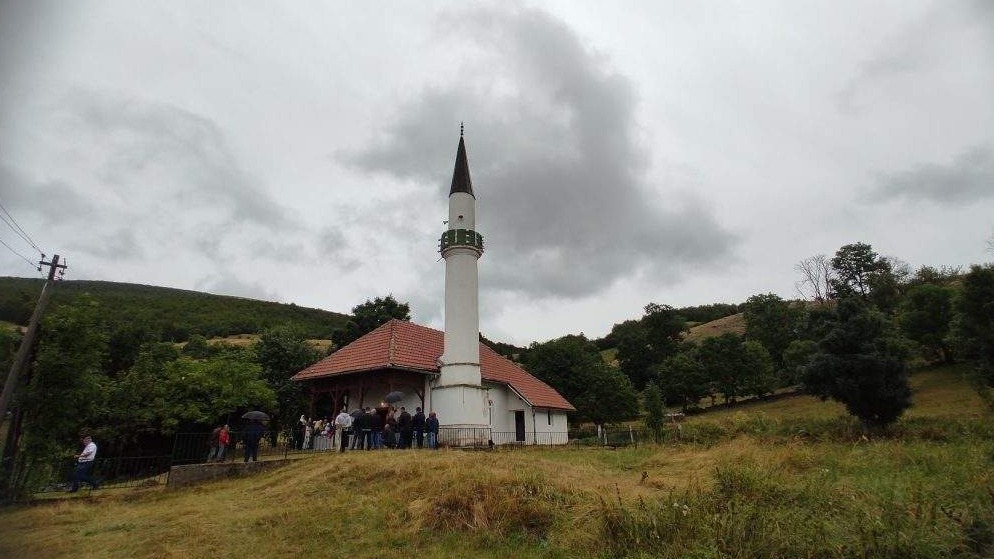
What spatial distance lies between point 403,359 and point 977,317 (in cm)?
3562

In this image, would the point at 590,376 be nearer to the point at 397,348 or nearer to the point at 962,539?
the point at 397,348

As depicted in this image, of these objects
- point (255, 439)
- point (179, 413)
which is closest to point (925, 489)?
point (255, 439)

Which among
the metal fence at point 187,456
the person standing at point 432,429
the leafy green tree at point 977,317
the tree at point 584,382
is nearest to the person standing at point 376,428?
the person standing at point 432,429

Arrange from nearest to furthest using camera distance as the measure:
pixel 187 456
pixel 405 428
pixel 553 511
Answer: pixel 553 511 < pixel 405 428 < pixel 187 456

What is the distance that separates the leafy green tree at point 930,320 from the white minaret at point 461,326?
133ft

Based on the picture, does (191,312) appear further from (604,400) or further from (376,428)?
(376,428)

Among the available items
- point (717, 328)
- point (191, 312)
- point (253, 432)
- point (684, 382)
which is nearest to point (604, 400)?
point (684, 382)

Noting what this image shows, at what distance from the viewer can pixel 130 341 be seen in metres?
35.3

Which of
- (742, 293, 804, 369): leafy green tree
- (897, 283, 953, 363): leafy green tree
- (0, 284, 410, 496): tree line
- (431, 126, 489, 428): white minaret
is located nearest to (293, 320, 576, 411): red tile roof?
(431, 126, 489, 428): white minaret

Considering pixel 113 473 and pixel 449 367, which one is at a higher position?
pixel 449 367

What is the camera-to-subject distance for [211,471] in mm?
14664

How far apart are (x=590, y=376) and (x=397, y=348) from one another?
2143cm

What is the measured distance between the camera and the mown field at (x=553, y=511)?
637 cm

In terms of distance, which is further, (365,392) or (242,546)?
(365,392)
